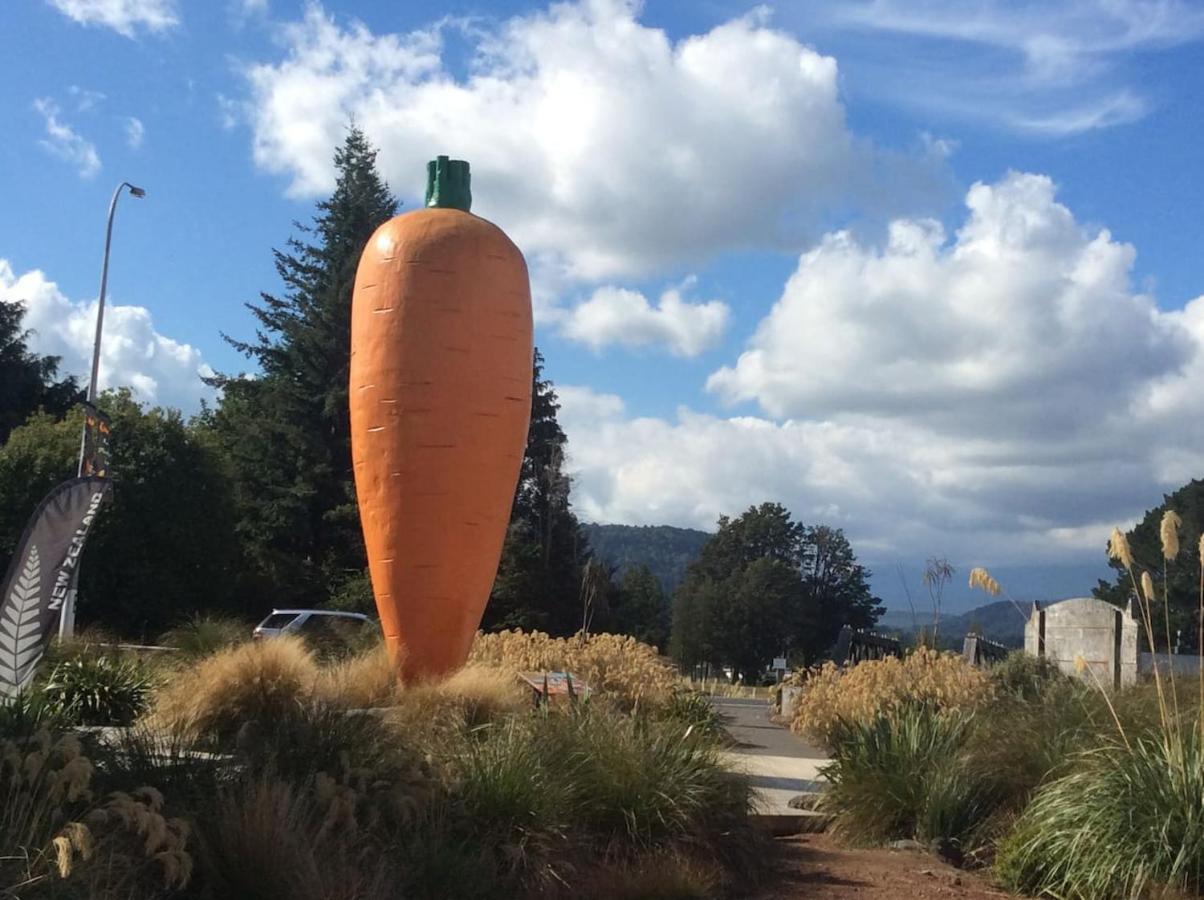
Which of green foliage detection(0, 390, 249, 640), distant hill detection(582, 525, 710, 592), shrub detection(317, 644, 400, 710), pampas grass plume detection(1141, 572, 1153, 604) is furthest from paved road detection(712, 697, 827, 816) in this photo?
distant hill detection(582, 525, 710, 592)

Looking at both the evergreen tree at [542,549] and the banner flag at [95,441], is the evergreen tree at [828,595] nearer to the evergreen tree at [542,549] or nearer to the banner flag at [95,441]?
the evergreen tree at [542,549]

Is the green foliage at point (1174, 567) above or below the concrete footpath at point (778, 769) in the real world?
above

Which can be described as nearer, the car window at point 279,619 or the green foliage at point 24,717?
the green foliage at point 24,717

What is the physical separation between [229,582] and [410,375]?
20.2m

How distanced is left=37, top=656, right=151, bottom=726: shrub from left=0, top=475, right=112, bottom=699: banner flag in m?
2.25

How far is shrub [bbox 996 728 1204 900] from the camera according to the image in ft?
19.9

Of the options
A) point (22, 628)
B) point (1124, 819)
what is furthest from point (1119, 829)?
point (22, 628)

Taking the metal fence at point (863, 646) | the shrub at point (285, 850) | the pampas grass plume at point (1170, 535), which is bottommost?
the shrub at point (285, 850)

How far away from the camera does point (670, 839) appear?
22.3ft

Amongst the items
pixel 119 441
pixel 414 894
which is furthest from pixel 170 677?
pixel 119 441

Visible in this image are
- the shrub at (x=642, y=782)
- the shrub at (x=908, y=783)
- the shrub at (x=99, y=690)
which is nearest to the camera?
the shrub at (x=642, y=782)

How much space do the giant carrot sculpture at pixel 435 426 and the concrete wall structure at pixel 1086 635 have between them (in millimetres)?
7522

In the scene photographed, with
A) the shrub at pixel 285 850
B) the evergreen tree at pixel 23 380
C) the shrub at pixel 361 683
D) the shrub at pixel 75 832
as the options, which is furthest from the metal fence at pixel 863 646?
the evergreen tree at pixel 23 380

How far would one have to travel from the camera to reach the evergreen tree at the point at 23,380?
37.1 metres
